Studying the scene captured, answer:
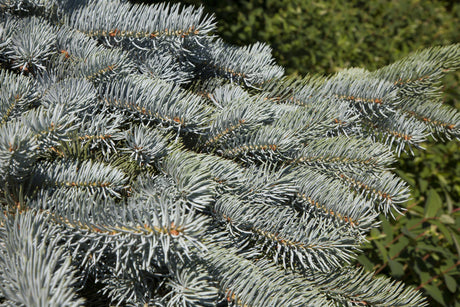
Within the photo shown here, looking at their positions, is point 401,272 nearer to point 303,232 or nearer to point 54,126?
point 303,232

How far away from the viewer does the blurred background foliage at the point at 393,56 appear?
1.61 m

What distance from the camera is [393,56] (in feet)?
8.04

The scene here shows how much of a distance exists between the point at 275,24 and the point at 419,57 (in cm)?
153

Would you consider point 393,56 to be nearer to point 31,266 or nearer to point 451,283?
point 451,283

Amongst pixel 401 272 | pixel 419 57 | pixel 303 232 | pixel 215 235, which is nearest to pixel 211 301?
pixel 215 235

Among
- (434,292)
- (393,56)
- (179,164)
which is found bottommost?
(434,292)

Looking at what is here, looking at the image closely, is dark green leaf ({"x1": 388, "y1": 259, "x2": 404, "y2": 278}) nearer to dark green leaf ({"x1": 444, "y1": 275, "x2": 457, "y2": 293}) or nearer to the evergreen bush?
the evergreen bush

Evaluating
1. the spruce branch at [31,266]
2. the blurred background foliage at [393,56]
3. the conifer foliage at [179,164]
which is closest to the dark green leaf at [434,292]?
the blurred background foliage at [393,56]

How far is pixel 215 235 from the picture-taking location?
735mm

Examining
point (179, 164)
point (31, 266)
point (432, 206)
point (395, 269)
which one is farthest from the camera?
point (432, 206)

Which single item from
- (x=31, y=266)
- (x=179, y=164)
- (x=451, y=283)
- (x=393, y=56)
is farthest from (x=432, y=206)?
(x=31, y=266)

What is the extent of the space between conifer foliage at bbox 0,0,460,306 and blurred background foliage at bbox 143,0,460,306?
25.5 inches

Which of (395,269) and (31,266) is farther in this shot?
(395,269)

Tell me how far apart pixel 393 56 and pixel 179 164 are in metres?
2.13
